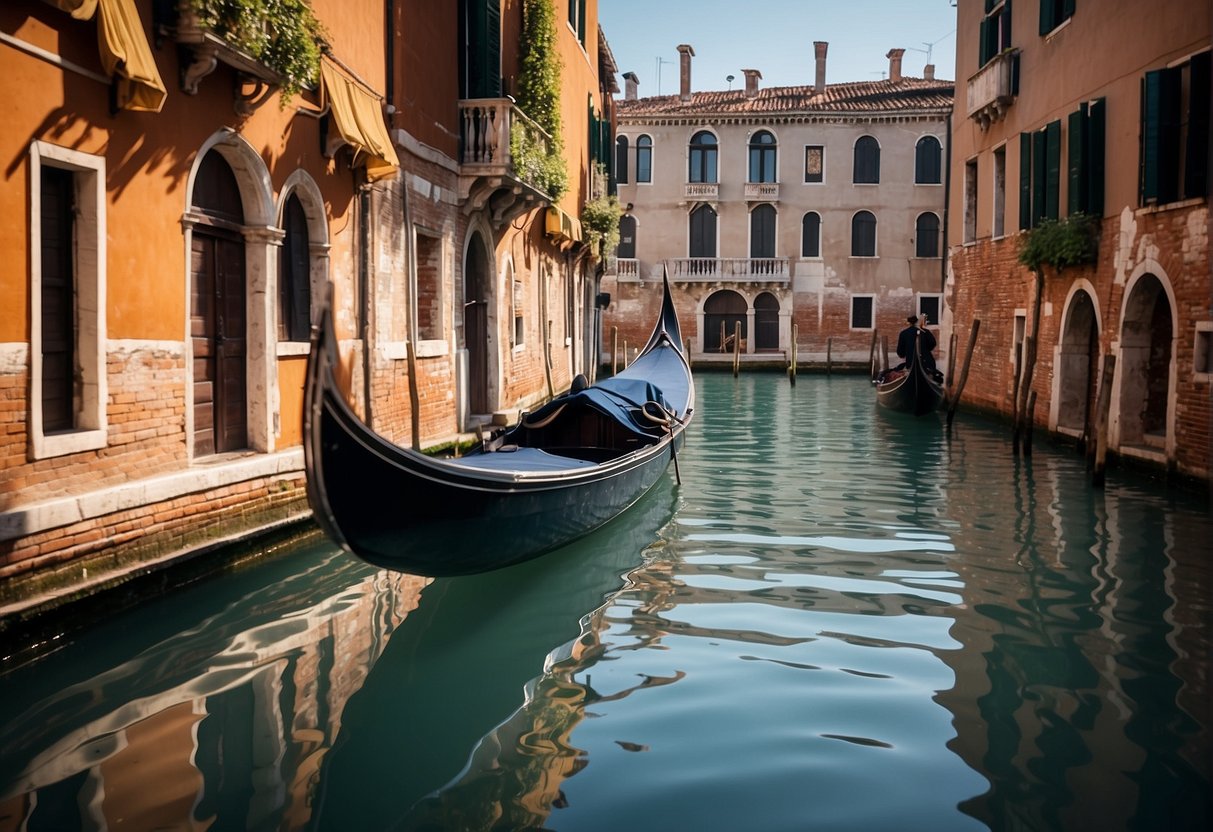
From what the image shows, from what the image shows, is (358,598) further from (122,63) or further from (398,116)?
(398,116)

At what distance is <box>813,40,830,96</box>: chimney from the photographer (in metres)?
22.6

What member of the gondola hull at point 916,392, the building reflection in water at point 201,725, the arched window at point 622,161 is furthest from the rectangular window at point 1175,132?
the arched window at point 622,161

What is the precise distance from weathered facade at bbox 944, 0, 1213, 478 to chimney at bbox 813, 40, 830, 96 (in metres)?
10.6

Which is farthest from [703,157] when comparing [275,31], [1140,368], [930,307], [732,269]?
[275,31]

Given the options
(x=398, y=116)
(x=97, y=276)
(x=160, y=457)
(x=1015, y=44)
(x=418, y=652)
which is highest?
(x=1015, y=44)

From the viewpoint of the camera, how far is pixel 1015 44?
10727 mm

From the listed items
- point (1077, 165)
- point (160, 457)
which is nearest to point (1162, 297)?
point (1077, 165)

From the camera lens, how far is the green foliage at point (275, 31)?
4.23 metres

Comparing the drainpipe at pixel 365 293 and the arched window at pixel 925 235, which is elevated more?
the arched window at pixel 925 235

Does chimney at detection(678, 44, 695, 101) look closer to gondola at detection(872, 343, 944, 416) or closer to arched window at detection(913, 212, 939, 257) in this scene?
arched window at detection(913, 212, 939, 257)

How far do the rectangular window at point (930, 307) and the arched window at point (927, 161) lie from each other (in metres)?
2.27

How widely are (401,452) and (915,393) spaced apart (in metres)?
9.35

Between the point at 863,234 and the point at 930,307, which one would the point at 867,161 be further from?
the point at 930,307

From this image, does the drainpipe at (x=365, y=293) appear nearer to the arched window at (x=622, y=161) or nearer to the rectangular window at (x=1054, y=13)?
the rectangular window at (x=1054, y=13)
